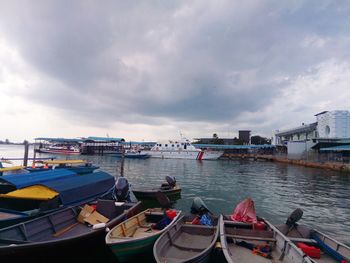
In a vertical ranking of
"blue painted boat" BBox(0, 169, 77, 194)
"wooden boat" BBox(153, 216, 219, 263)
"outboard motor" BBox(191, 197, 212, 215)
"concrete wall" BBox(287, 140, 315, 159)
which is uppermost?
"concrete wall" BBox(287, 140, 315, 159)

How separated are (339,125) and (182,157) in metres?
40.0

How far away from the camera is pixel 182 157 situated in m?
70.9

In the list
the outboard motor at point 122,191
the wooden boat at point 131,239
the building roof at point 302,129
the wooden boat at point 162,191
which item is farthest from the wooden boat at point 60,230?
the building roof at point 302,129

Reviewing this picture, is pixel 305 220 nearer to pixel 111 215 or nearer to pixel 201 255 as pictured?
pixel 201 255

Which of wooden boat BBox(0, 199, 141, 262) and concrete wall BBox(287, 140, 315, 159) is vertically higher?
concrete wall BBox(287, 140, 315, 159)

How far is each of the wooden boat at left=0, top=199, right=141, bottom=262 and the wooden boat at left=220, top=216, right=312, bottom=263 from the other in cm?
406

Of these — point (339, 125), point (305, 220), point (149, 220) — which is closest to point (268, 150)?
point (339, 125)

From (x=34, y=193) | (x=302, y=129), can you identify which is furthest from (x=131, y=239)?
(x=302, y=129)

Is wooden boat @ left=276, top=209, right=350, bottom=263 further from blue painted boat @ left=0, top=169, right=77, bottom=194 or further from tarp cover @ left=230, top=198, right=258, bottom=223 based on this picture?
blue painted boat @ left=0, top=169, right=77, bottom=194

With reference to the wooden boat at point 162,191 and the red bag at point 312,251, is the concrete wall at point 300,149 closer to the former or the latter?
the wooden boat at point 162,191

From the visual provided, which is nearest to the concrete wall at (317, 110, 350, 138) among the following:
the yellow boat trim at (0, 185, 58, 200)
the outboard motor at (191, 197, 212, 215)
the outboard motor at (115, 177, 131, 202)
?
the outboard motor at (191, 197, 212, 215)

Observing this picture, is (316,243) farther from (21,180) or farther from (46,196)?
(21,180)

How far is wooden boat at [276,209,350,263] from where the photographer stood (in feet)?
23.6

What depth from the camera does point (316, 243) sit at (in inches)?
316
